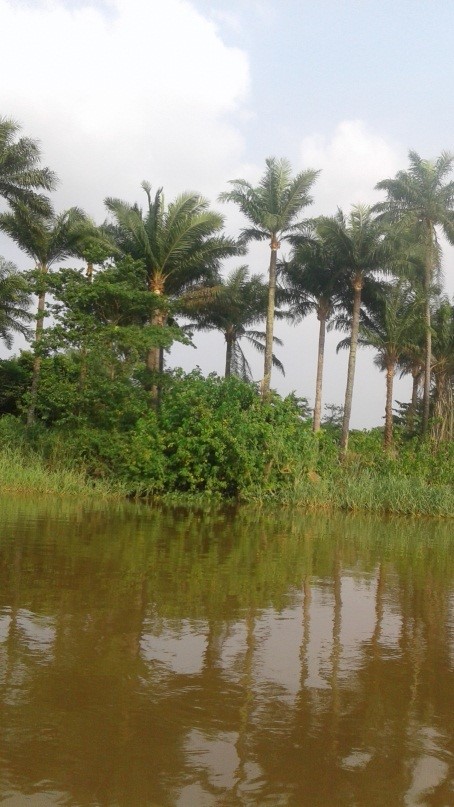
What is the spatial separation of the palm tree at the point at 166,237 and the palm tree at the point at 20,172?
2.51 m

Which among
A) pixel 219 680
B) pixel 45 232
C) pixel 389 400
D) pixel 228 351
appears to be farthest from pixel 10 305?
pixel 219 680

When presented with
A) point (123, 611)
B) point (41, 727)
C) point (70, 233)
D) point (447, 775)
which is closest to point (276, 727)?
point (447, 775)

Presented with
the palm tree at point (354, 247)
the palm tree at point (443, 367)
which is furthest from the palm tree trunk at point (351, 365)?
the palm tree at point (443, 367)

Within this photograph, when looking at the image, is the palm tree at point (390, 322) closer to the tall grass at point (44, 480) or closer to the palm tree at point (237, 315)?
the palm tree at point (237, 315)

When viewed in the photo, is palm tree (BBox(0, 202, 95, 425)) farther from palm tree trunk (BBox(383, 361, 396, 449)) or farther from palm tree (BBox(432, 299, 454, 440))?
palm tree (BBox(432, 299, 454, 440))

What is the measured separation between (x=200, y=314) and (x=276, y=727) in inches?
1449

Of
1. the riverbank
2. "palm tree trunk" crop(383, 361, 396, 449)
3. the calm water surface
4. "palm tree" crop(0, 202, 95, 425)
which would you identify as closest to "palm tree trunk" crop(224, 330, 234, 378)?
"palm tree trunk" crop(383, 361, 396, 449)

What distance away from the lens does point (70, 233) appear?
3166 centimetres

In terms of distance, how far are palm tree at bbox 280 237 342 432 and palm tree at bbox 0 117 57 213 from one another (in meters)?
12.0

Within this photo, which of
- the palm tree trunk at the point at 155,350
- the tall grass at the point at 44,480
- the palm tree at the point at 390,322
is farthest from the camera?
the palm tree at the point at 390,322

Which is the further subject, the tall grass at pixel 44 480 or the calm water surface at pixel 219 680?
the tall grass at pixel 44 480

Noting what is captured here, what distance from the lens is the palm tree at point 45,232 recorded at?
3036 centimetres

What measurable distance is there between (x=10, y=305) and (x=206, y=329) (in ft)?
36.5

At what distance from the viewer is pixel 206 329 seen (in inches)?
1714
